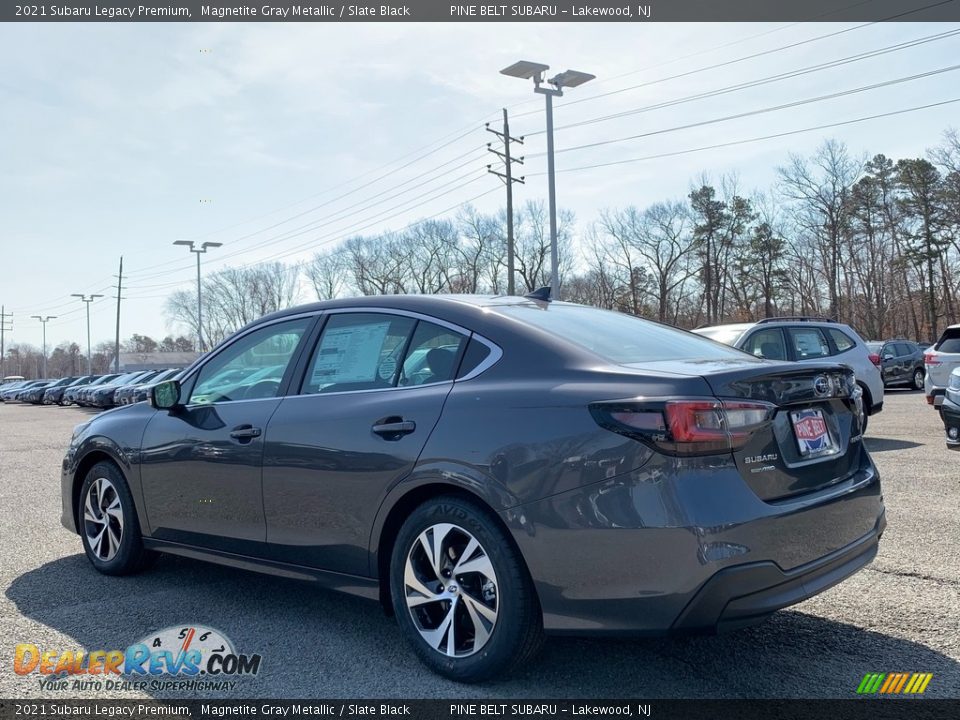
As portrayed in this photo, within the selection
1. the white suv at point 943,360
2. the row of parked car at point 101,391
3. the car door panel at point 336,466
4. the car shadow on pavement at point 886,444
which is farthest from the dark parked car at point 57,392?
the car door panel at point 336,466

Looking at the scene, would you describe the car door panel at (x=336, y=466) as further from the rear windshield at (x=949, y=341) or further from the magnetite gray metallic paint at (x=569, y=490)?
the rear windshield at (x=949, y=341)

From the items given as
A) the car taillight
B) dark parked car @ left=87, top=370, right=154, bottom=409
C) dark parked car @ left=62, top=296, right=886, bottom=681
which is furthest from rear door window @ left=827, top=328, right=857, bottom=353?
dark parked car @ left=87, top=370, right=154, bottom=409

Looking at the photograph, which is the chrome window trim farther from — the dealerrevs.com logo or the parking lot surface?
the dealerrevs.com logo

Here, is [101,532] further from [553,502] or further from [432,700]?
[553,502]

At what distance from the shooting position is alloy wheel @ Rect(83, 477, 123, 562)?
195 inches

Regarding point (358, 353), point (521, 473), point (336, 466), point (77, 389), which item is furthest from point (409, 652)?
point (77, 389)

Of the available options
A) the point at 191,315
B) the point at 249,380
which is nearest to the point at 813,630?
the point at 249,380

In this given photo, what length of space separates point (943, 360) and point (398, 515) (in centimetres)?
1031

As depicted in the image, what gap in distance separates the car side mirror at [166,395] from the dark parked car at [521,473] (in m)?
0.26

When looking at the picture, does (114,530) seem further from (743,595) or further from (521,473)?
(743,595)

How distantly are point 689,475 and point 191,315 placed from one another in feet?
316

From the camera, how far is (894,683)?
10.2 feet

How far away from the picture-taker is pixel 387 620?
4074mm

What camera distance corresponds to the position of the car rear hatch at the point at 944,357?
36.7ft
